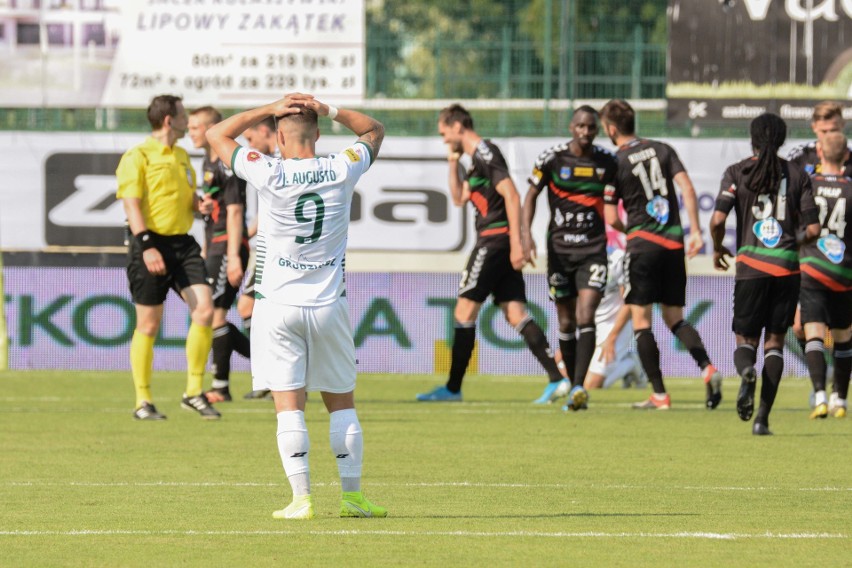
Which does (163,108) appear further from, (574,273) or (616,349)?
(616,349)

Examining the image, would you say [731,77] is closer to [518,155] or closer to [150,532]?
[518,155]

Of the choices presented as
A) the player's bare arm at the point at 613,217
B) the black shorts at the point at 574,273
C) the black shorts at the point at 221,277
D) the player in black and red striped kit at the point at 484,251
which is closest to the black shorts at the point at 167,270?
the black shorts at the point at 221,277

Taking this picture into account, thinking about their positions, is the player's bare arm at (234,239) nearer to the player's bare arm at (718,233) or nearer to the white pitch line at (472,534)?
the player's bare arm at (718,233)

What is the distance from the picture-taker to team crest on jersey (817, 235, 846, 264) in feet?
40.0

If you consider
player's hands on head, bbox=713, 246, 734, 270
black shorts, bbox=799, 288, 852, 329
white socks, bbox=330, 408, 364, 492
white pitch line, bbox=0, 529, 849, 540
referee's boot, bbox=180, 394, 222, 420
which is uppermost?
player's hands on head, bbox=713, 246, 734, 270

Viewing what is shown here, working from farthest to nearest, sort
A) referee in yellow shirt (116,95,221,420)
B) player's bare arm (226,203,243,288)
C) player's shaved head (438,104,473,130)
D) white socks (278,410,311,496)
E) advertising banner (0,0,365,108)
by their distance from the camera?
1. advertising banner (0,0,365,108)
2. player's shaved head (438,104,473,130)
3. player's bare arm (226,203,243,288)
4. referee in yellow shirt (116,95,221,420)
5. white socks (278,410,311,496)

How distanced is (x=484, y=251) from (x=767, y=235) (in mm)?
3518

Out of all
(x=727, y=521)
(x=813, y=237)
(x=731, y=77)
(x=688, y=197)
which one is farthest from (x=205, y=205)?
(x=731, y=77)

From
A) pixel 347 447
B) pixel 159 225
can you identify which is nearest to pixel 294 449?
pixel 347 447

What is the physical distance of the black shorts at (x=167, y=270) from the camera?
11.9m

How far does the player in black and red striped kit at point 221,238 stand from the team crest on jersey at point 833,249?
4.45m

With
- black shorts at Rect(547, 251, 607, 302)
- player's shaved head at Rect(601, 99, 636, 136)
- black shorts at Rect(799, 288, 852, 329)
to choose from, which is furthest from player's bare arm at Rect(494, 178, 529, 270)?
black shorts at Rect(799, 288, 852, 329)

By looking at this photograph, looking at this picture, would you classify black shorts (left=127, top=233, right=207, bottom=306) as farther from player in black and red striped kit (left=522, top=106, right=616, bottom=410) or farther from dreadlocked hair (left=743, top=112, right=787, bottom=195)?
dreadlocked hair (left=743, top=112, right=787, bottom=195)

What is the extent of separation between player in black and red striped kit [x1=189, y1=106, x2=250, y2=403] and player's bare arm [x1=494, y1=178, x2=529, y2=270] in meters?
Answer: 2.08
